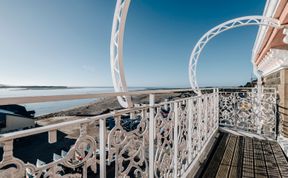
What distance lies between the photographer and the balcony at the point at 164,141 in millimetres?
679

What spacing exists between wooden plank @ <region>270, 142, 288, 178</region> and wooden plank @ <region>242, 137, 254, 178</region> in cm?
32

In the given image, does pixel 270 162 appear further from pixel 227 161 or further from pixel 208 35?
pixel 208 35

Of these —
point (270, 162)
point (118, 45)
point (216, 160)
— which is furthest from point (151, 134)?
point (270, 162)

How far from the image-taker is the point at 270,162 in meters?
2.55

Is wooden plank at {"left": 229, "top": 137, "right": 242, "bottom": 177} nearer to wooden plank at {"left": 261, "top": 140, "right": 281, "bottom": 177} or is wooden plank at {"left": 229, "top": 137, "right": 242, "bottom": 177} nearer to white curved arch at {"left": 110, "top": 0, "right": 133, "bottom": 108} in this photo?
wooden plank at {"left": 261, "top": 140, "right": 281, "bottom": 177}

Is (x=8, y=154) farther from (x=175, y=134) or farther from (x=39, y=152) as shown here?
(x=39, y=152)

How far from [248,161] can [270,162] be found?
0.31 meters

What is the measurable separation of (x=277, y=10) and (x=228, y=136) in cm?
249

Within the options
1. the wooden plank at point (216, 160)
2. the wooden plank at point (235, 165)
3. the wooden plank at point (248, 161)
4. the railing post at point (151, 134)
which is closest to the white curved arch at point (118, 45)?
the railing post at point (151, 134)

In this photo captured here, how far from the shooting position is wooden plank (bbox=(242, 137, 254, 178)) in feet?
7.27

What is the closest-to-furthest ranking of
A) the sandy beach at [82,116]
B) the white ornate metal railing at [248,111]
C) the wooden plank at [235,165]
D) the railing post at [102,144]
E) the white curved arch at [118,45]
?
the railing post at [102,144] < the sandy beach at [82,116] < the white curved arch at [118,45] < the wooden plank at [235,165] < the white ornate metal railing at [248,111]

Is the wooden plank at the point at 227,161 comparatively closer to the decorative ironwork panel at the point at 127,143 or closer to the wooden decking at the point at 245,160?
the wooden decking at the point at 245,160

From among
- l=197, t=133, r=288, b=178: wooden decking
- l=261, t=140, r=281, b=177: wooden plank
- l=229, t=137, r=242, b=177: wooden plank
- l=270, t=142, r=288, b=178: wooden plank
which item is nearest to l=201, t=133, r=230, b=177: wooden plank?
l=197, t=133, r=288, b=178: wooden decking

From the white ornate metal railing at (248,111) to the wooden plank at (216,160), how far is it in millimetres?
1067
